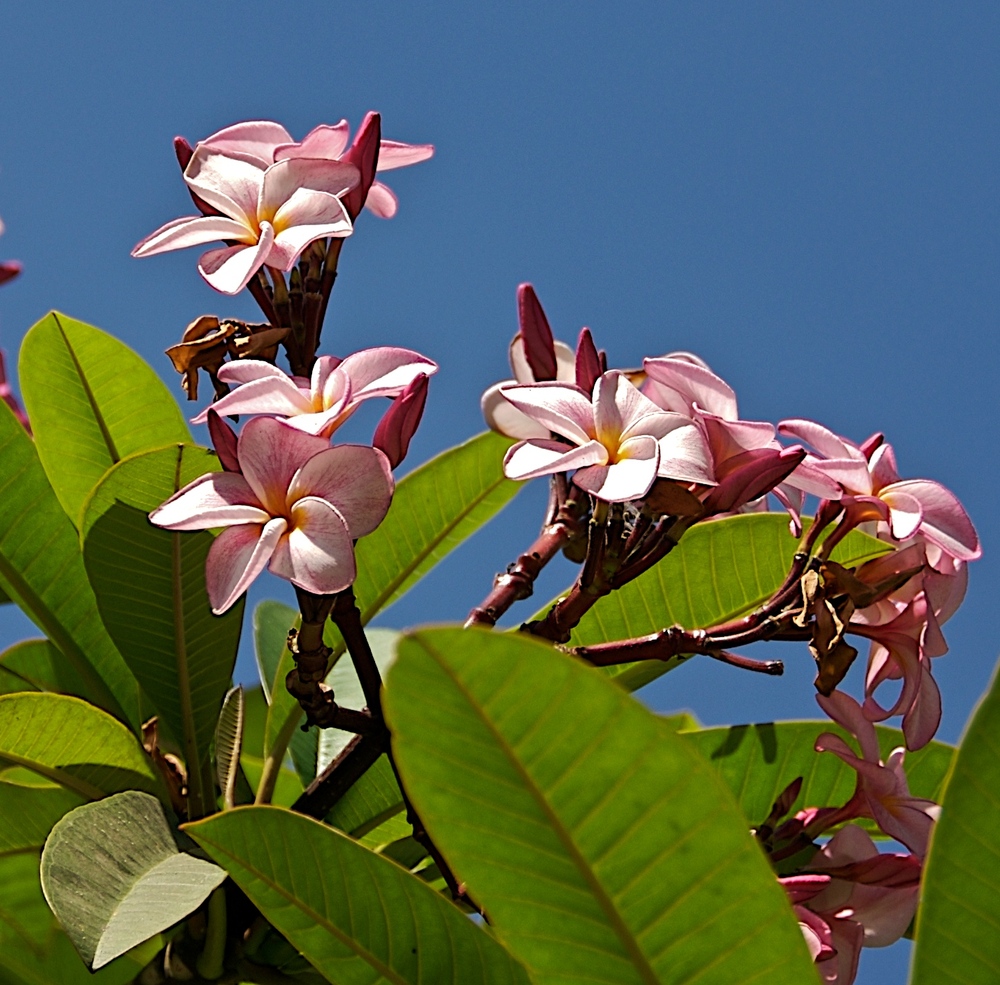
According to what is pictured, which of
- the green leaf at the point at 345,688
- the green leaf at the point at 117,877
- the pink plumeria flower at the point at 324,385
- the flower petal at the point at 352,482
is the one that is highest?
the pink plumeria flower at the point at 324,385

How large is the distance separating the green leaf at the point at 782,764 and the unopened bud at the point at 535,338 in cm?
40

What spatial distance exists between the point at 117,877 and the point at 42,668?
675mm

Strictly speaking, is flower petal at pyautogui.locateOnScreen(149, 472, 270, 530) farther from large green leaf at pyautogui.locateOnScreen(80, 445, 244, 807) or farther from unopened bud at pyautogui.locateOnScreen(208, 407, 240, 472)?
large green leaf at pyautogui.locateOnScreen(80, 445, 244, 807)

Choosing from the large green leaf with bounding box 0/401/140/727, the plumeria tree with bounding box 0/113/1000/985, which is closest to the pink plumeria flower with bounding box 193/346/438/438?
the plumeria tree with bounding box 0/113/1000/985

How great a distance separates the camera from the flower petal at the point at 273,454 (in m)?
0.76

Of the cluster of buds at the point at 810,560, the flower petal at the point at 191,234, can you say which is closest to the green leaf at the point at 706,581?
the cluster of buds at the point at 810,560

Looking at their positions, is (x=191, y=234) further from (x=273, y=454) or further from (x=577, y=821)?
(x=577, y=821)

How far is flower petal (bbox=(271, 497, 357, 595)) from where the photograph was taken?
2.37 ft

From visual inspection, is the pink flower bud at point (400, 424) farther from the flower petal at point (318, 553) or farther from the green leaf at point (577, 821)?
the green leaf at point (577, 821)

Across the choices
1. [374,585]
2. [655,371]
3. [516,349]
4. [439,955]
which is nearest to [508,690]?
[439,955]

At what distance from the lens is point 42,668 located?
1423mm

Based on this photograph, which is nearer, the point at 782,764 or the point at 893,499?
the point at 893,499

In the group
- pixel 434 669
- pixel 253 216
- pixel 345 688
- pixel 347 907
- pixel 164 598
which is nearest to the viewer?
pixel 434 669

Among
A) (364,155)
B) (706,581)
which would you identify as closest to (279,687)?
(706,581)
